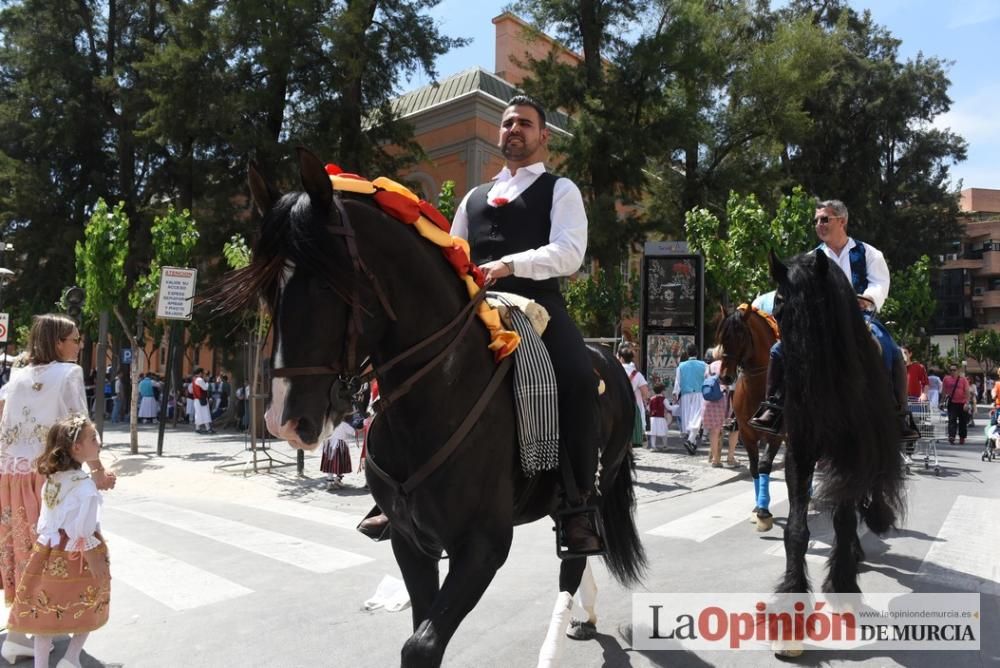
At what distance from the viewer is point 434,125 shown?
29.3 metres

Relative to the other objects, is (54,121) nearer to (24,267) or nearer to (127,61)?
(127,61)

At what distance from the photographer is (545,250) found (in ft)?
9.90

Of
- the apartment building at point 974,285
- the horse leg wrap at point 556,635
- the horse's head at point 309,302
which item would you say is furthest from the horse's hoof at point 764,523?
the apartment building at point 974,285

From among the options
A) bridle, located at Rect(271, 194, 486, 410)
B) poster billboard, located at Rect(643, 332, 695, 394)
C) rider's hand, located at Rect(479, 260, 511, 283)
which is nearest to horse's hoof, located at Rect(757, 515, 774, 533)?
rider's hand, located at Rect(479, 260, 511, 283)

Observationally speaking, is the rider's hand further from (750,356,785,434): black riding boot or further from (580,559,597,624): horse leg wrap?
(750,356,785,434): black riding boot

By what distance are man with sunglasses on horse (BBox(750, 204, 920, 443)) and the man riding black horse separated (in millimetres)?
1886

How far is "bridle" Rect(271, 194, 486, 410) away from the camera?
2.16 meters

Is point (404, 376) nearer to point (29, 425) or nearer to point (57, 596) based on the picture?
point (57, 596)

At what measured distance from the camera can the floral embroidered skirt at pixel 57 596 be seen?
369 centimetres

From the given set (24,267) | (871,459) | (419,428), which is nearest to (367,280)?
(419,428)

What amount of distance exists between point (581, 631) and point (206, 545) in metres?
4.33

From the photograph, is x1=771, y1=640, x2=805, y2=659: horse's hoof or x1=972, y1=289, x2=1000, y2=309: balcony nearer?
x1=771, y1=640, x2=805, y2=659: horse's hoof

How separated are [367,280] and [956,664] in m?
3.91

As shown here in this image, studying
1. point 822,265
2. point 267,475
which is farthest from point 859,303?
point 267,475
